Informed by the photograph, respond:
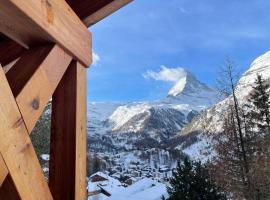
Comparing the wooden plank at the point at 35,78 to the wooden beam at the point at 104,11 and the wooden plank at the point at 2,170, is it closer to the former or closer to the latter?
the wooden plank at the point at 2,170

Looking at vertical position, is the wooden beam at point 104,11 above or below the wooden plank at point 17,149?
above

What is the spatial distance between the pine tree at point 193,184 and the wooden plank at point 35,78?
36.5 feet

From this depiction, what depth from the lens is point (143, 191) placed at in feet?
82.2

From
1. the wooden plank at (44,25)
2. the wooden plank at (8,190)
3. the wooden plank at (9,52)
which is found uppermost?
the wooden plank at (9,52)

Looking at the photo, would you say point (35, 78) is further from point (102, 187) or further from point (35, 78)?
point (102, 187)

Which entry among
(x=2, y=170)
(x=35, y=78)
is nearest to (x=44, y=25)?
(x=35, y=78)

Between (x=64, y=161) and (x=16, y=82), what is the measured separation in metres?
0.37

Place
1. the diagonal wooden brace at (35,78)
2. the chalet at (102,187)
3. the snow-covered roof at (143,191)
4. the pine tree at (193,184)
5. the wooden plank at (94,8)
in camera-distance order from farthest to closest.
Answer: the chalet at (102,187) < the snow-covered roof at (143,191) < the pine tree at (193,184) < the wooden plank at (94,8) < the diagonal wooden brace at (35,78)

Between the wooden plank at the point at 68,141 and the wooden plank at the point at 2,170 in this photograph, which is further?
the wooden plank at the point at 68,141

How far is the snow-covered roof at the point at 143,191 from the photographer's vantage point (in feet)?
73.0

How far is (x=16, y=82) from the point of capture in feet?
3.89

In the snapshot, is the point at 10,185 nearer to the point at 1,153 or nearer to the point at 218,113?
the point at 1,153

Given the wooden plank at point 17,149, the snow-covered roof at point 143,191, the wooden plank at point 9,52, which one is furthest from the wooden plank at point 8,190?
the snow-covered roof at point 143,191

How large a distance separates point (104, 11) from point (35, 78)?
597 mm
